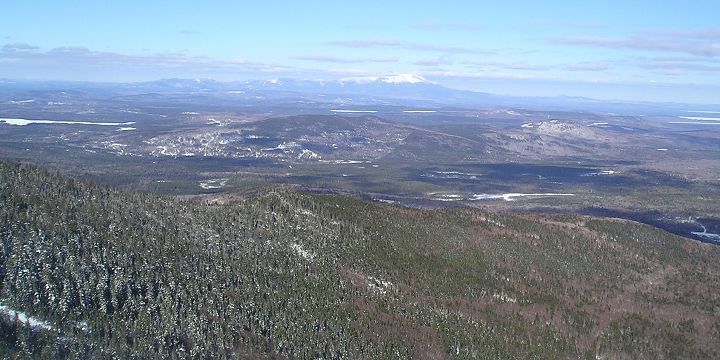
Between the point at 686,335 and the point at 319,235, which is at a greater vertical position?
the point at 319,235

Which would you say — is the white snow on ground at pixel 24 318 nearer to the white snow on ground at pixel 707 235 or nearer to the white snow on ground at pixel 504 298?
the white snow on ground at pixel 504 298

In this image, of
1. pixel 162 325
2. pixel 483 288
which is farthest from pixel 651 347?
pixel 162 325

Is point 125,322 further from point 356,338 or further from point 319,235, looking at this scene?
point 319,235

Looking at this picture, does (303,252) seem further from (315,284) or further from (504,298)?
(504,298)

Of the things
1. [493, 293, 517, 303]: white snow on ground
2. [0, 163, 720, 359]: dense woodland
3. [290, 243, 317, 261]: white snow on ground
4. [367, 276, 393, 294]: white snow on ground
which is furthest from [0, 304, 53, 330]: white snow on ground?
[493, 293, 517, 303]: white snow on ground

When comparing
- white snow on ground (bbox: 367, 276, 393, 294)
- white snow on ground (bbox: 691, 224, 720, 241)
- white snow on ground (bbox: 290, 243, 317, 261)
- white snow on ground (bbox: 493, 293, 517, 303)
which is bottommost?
white snow on ground (bbox: 691, 224, 720, 241)

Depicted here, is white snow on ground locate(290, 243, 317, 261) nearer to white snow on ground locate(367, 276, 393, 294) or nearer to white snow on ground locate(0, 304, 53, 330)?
white snow on ground locate(367, 276, 393, 294)
